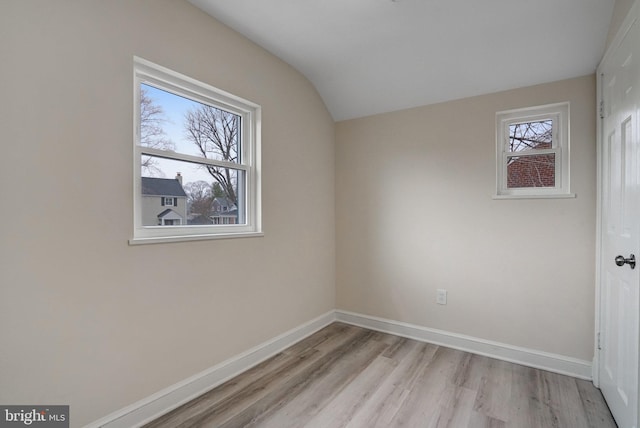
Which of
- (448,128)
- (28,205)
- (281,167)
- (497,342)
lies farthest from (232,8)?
(497,342)

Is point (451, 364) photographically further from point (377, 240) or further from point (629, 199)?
point (629, 199)

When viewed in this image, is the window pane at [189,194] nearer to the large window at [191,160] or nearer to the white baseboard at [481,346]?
the large window at [191,160]

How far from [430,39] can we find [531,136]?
1.15 m

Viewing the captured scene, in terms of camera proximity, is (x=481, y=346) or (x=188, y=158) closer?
(x=188, y=158)

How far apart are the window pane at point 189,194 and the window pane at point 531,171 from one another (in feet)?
7.31

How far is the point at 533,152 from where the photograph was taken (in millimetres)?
2486

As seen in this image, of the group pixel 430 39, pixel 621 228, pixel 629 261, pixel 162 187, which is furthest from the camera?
pixel 430 39

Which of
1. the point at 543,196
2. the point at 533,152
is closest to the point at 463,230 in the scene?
the point at 543,196

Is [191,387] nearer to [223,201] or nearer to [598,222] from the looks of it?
[223,201]

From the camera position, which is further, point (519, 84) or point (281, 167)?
point (281, 167)

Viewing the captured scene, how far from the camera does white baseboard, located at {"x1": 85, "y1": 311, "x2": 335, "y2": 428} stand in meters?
1.63

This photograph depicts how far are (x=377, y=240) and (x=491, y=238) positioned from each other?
103cm

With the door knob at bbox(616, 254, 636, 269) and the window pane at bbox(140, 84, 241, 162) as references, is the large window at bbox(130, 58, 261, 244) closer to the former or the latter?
the window pane at bbox(140, 84, 241, 162)

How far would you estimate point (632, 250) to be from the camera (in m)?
1.48
